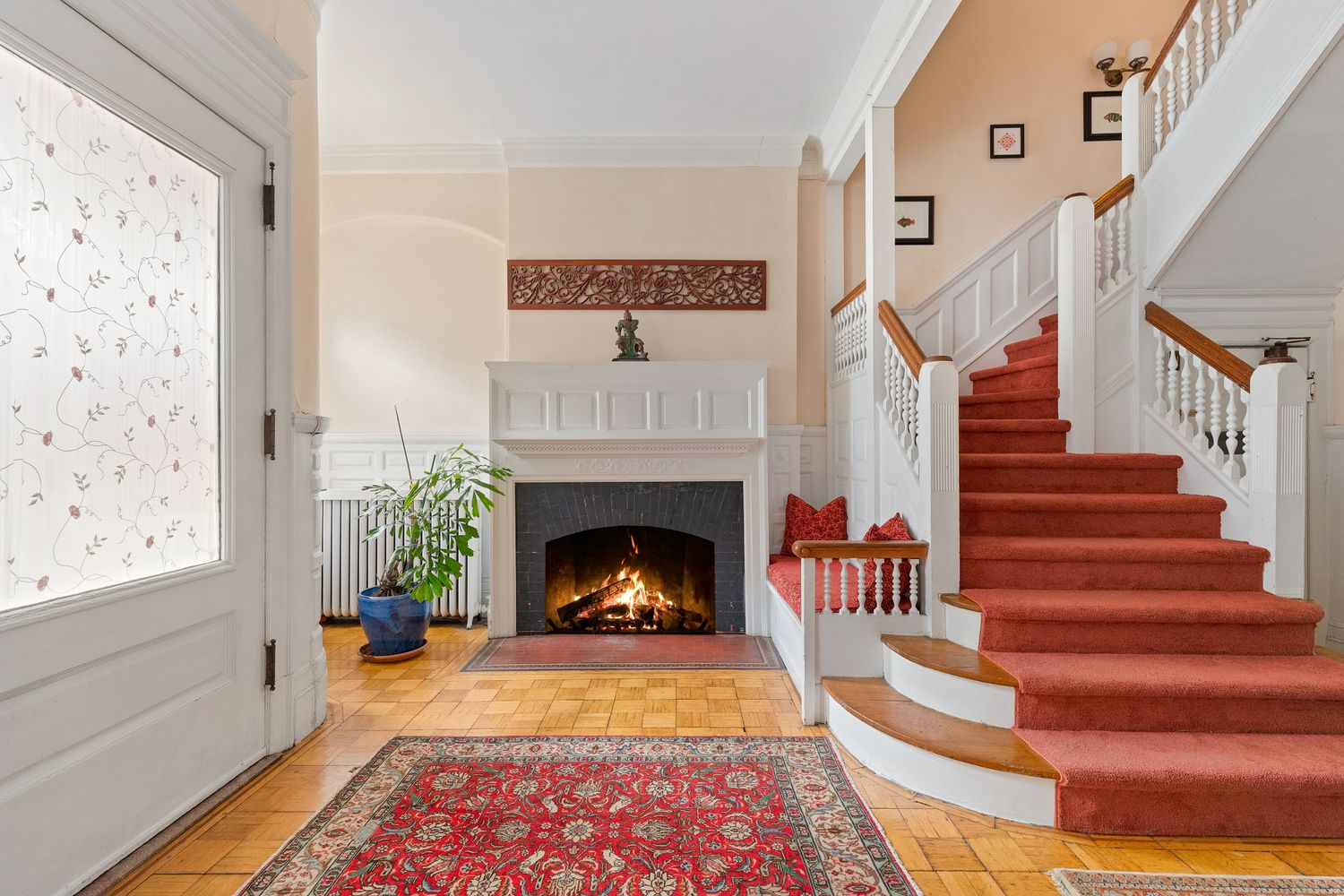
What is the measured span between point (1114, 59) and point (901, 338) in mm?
3225

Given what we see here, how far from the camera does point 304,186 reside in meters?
2.64

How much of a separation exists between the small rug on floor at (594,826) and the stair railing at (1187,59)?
3.64 metres

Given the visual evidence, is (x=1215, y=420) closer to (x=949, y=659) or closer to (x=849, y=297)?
(x=949, y=659)

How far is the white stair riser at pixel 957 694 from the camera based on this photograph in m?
2.25

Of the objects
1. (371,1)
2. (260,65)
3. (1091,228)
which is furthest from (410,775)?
(1091,228)

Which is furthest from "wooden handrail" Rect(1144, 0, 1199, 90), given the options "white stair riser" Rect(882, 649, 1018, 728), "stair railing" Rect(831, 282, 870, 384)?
"white stair riser" Rect(882, 649, 1018, 728)

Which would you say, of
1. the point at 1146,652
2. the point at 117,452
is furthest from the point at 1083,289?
the point at 117,452

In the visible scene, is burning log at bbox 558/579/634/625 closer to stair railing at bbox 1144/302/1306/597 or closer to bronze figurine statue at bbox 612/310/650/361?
bronze figurine statue at bbox 612/310/650/361

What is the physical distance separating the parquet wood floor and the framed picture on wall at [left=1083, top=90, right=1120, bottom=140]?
4.41 metres

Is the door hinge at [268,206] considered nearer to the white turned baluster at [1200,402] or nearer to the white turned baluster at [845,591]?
the white turned baluster at [845,591]

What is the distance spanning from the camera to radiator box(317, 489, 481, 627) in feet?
13.6

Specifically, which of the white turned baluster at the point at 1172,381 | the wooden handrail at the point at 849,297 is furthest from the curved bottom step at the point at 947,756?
the wooden handrail at the point at 849,297

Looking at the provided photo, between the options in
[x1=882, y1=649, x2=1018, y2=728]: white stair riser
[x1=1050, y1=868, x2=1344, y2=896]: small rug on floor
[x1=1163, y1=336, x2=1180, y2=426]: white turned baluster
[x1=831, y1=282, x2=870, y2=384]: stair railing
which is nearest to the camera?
[x1=1050, y1=868, x2=1344, y2=896]: small rug on floor

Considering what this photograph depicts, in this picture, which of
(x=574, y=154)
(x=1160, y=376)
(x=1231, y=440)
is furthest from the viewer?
(x=574, y=154)
